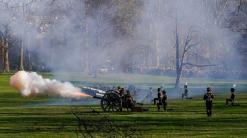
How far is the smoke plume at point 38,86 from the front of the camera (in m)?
37.6

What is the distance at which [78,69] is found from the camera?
55969 millimetres

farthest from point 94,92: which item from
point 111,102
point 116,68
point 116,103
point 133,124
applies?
point 116,68

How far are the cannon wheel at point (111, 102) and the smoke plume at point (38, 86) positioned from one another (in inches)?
132

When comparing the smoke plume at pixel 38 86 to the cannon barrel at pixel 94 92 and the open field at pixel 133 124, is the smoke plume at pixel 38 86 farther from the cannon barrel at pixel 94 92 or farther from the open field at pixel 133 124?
the open field at pixel 133 124

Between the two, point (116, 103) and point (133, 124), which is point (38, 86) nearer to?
point (116, 103)

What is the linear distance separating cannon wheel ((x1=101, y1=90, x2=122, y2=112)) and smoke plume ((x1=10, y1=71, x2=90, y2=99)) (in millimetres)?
3356

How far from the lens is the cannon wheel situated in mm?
34625

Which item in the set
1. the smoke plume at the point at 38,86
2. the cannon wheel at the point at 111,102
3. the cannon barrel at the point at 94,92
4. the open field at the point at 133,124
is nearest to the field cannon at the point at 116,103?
the cannon wheel at the point at 111,102

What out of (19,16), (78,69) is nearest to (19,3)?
(19,16)

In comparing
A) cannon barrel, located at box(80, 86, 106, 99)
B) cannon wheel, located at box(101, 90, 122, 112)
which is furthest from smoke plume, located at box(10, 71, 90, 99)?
cannon wheel, located at box(101, 90, 122, 112)

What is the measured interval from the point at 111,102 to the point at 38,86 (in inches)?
218

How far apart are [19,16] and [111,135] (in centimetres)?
889

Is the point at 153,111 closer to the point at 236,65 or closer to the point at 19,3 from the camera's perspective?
the point at 19,3

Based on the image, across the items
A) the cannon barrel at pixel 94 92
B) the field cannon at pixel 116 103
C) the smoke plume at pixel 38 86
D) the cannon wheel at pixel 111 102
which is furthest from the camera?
the cannon barrel at pixel 94 92
